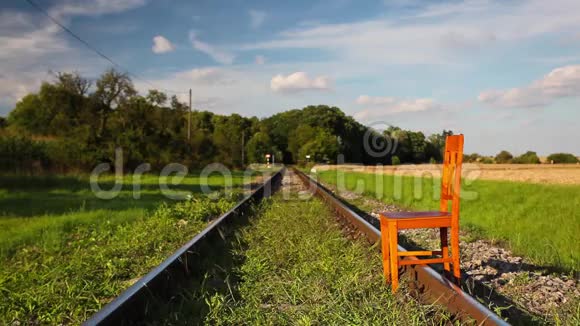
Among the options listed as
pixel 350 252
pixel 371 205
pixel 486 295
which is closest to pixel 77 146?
pixel 371 205

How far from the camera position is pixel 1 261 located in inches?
213

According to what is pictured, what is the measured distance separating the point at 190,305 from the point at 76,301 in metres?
0.92

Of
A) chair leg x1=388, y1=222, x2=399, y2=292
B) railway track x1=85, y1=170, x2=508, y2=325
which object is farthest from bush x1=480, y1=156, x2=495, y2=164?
chair leg x1=388, y1=222, x2=399, y2=292

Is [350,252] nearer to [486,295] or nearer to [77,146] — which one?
[486,295]

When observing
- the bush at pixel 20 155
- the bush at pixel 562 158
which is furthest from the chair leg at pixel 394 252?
the bush at pixel 562 158

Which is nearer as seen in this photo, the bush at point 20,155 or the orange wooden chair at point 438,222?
the orange wooden chair at point 438,222

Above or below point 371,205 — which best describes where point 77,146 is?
above

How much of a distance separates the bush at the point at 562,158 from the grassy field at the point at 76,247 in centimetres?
6696

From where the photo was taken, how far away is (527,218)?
787cm

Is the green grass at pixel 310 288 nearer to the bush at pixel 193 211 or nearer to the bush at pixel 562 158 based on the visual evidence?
the bush at pixel 193 211

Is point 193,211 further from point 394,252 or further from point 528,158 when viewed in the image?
point 528,158

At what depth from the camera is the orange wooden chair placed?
3.68 meters

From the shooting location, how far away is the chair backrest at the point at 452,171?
3.76 metres

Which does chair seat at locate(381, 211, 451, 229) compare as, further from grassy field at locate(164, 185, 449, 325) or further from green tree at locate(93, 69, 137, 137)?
green tree at locate(93, 69, 137, 137)
